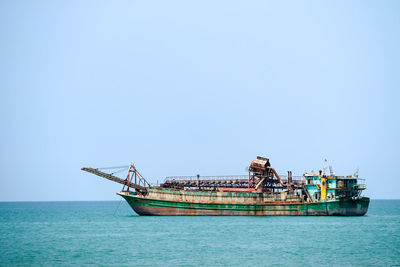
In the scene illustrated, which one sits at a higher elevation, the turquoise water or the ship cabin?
the ship cabin

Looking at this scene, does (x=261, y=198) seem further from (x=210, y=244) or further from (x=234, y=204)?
(x=210, y=244)

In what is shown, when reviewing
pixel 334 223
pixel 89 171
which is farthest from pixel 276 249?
pixel 89 171

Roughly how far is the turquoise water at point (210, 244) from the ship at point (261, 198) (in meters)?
2.39

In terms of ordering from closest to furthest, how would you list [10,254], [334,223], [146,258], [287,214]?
[146,258], [10,254], [334,223], [287,214]

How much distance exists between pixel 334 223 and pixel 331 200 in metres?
3.94

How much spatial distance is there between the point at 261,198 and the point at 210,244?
22463 millimetres

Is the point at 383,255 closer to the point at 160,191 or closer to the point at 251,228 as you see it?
the point at 251,228

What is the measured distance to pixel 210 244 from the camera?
43.7 metres

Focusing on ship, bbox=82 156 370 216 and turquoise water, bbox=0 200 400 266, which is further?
ship, bbox=82 156 370 216

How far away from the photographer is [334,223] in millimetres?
59344

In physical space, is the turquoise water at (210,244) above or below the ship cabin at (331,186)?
below

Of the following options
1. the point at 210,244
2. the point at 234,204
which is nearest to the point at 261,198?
the point at 234,204

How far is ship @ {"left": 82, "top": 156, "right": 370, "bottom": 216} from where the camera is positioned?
63344mm

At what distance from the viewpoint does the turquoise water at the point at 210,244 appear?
36688 millimetres
